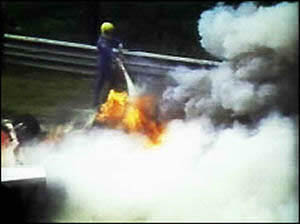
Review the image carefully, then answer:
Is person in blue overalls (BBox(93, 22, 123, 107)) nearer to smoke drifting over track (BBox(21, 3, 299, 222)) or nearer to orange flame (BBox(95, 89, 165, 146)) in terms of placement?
orange flame (BBox(95, 89, 165, 146))

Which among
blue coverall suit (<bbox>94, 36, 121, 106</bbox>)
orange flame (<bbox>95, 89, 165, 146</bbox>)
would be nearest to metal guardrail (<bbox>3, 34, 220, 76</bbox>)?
blue coverall suit (<bbox>94, 36, 121, 106</bbox>)

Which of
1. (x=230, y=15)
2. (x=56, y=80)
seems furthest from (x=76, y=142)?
(x=230, y=15)

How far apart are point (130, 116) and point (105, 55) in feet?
1.03

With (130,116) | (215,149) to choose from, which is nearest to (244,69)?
(215,149)

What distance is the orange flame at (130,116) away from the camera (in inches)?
155

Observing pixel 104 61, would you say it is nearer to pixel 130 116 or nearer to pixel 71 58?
pixel 71 58

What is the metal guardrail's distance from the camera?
3883mm

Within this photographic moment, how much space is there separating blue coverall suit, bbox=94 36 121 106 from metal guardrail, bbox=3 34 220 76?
0.03m

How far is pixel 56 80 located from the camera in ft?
13.0

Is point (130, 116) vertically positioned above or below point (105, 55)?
below

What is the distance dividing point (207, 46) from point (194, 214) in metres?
0.80

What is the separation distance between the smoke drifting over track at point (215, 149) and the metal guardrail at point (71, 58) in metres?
0.06

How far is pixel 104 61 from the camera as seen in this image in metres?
3.96

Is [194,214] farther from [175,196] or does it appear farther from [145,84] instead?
[145,84]
